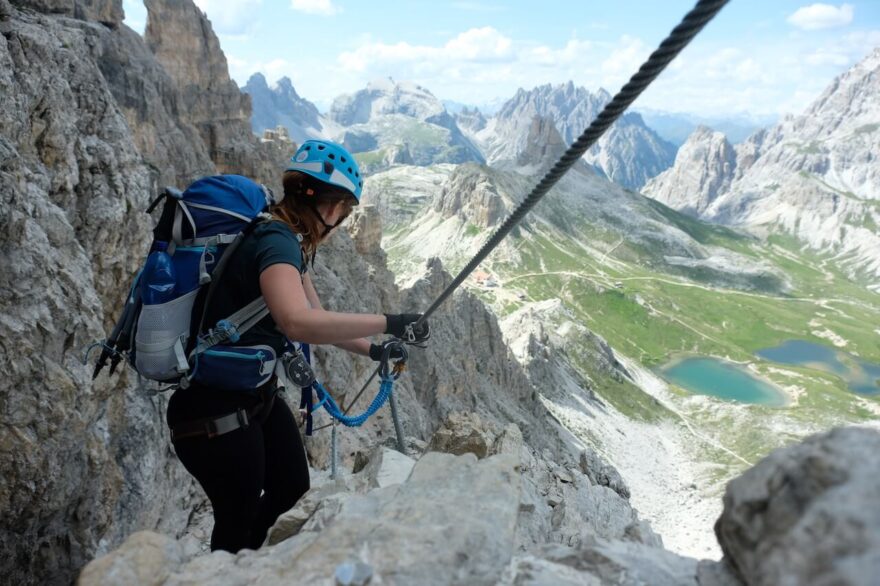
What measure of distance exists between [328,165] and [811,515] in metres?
5.25

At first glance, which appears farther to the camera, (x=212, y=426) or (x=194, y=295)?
(x=212, y=426)

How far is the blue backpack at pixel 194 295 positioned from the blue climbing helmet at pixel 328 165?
72 centimetres

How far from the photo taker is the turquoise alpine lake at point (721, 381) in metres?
168

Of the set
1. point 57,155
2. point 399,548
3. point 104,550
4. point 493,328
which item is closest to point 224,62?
point 493,328

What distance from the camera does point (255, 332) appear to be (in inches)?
233

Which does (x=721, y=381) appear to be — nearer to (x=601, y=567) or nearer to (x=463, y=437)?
(x=463, y=437)

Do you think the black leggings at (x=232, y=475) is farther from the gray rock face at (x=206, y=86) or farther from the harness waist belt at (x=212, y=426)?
the gray rock face at (x=206, y=86)

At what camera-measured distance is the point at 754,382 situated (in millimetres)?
179125

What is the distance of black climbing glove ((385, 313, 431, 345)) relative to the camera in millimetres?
6422

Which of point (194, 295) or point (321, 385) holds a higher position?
point (194, 295)

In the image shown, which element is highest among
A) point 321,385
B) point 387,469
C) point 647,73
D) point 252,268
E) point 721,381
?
point 647,73

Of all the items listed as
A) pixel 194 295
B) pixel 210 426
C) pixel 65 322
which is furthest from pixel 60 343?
pixel 194 295

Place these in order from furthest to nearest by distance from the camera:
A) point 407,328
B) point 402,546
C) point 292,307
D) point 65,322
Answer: point 65,322 → point 407,328 → point 292,307 → point 402,546

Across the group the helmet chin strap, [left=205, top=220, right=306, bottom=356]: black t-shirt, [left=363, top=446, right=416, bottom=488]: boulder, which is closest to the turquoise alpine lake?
[left=363, top=446, right=416, bottom=488]: boulder
